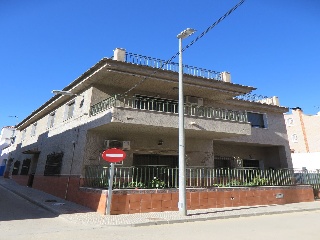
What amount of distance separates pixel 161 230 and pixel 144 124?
18.5ft

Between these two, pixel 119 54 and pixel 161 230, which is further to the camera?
pixel 119 54

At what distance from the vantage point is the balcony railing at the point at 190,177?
10531mm

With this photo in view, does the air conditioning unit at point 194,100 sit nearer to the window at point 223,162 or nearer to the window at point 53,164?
the window at point 223,162

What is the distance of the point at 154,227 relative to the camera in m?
7.50

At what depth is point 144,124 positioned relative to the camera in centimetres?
1178

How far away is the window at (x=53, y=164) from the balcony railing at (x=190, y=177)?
4.11 m

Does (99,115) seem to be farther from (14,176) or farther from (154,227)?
(14,176)

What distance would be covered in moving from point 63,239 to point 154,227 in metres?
2.76

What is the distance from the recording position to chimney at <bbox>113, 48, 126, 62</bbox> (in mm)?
13070

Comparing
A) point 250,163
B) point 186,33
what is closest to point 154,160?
point 186,33

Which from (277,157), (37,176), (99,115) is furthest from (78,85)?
(277,157)

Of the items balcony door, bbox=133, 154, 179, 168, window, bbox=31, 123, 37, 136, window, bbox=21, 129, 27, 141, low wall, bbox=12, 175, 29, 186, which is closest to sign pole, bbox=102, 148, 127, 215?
balcony door, bbox=133, 154, 179, 168

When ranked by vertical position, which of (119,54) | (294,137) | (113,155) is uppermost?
(294,137)

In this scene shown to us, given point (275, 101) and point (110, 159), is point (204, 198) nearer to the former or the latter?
point (110, 159)
